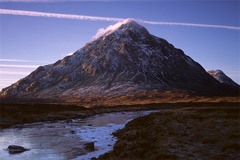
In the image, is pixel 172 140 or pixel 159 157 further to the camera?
pixel 172 140

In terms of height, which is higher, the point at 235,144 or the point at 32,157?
the point at 235,144

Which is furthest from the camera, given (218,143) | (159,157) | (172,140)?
(172,140)

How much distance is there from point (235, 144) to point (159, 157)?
7.46 meters

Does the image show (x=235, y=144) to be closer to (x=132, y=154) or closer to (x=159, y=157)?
(x=159, y=157)

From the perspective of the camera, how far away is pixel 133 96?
18412cm

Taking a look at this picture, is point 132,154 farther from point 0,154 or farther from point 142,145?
point 0,154

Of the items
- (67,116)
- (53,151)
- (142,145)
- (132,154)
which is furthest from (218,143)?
(67,116)

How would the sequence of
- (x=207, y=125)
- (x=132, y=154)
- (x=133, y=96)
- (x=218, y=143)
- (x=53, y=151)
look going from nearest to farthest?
1. (x=132, y=154)
2. (x=218, y=143)
3. (x=53, y=151)
4. (x=207, y=125)
5. (x=133, y=96)

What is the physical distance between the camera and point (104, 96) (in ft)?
636

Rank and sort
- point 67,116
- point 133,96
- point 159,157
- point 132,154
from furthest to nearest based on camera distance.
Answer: point 133,96 < point 67,116 < point 132,154 < point 159,157

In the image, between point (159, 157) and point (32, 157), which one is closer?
point (159, 157)

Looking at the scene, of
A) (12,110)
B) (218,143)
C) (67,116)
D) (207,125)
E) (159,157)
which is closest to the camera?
(159,157)

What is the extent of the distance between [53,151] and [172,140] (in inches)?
503

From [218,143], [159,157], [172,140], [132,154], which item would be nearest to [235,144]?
[218,143]
